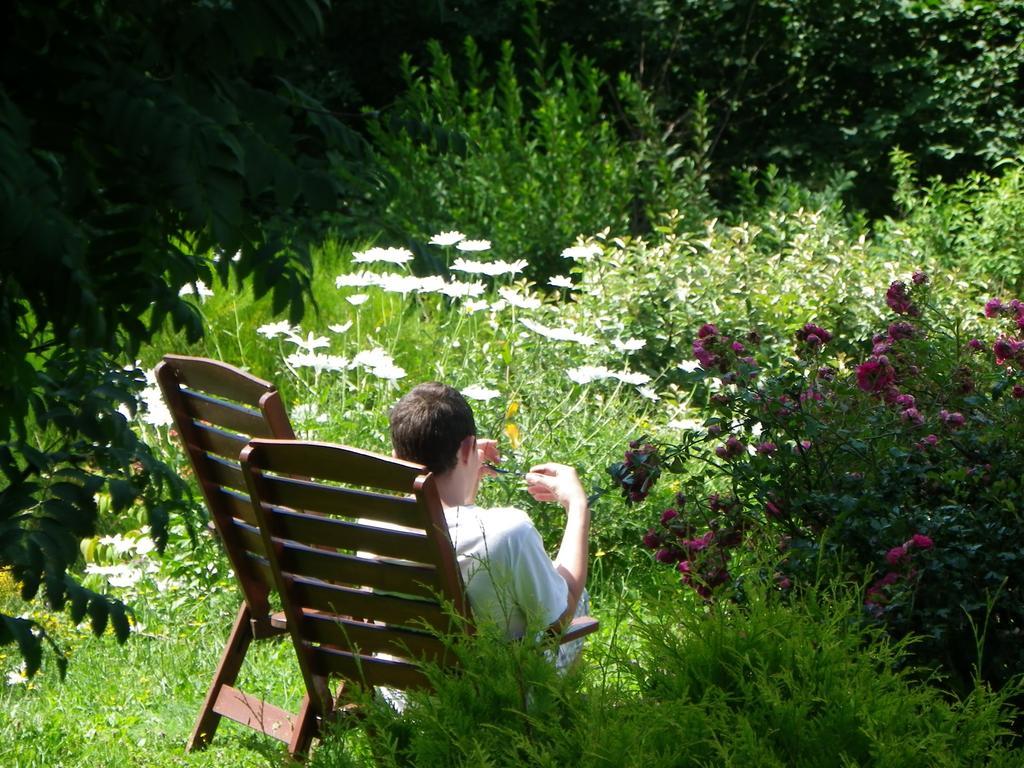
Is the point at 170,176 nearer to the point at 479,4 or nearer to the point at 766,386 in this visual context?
the point at 766,386

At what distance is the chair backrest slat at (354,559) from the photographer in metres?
2.81

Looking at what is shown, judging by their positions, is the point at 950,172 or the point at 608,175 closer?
the point at 608,175

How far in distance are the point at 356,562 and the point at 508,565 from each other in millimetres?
365

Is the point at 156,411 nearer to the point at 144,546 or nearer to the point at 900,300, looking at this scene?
the point at 144,546

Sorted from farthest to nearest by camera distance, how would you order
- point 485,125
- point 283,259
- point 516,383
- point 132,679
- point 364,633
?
point 485,125, point 516,383, point 132,679, point 364,633, point 283,259

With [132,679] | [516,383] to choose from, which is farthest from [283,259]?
[516,383]

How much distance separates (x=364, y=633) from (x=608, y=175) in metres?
7.68

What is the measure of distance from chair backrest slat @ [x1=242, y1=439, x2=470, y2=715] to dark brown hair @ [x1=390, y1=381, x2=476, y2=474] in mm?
172

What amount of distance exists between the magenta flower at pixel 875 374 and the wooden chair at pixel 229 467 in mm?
1450

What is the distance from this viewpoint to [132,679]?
4.37 m

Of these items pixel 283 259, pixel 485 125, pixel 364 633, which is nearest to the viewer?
pixel 283 259

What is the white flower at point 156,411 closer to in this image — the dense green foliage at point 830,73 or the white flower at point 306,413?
the white flower at point 306,413

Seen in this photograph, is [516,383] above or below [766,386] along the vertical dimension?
below

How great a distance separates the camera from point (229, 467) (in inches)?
137
